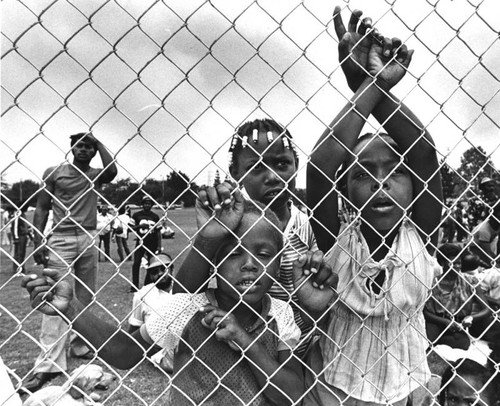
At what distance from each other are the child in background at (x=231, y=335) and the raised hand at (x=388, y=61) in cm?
68

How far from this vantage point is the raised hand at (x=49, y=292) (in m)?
1.53

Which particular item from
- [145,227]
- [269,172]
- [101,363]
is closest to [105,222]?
[145,227]

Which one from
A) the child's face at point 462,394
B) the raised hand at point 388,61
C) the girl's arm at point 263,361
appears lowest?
the girl's arm at point 263,361

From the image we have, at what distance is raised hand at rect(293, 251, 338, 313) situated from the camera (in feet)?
5.60

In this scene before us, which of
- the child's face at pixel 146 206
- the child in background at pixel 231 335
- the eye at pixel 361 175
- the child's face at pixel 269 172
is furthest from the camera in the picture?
the child's face at pixel 146 206

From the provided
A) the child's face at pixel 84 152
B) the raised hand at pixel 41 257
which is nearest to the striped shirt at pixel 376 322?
the raised hand at pixel 41 257

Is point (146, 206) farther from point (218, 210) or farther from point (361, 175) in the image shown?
point (218, 210)

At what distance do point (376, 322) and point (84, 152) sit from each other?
8.83 ft

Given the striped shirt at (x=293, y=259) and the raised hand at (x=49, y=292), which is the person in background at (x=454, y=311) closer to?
the striped shirt at (x=293, y=259)

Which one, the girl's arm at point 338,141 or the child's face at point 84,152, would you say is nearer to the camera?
the girl's arm at point 338,141

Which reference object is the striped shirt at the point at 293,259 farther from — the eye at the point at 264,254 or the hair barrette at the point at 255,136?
the hair barrette at the point at 255,136

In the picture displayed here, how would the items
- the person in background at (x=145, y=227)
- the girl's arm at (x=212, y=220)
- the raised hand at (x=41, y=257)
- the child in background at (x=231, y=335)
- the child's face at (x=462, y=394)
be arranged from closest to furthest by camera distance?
the girl's arm at (x=212, y=220) < the child in background at (x=231, y=335) < the child's face at (x=462, y=394) < the raised hand at (x=41, y=257) < the person in background at (x=145, y=227)

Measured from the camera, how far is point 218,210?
163 centimetres

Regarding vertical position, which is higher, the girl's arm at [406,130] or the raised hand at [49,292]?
the girl's arm at [406,130]
